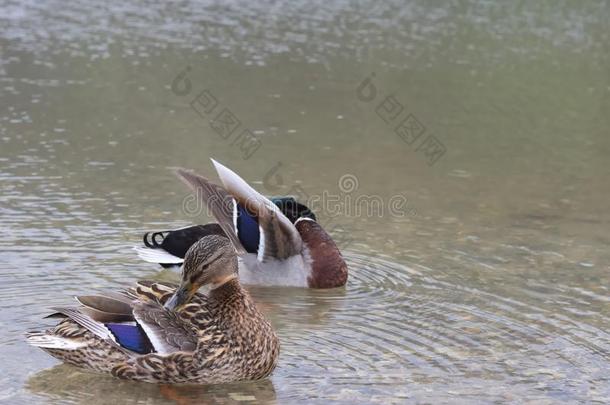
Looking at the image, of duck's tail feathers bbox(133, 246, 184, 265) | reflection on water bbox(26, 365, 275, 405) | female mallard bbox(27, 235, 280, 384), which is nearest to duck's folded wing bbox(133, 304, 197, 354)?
female mallard bbox(27, 235, 280, 384)

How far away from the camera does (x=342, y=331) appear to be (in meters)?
6.59

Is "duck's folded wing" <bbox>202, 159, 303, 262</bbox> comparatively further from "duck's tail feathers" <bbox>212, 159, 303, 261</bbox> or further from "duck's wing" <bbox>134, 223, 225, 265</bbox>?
"duck's wing" <bbox>134, 223, 225, 265</bbox>

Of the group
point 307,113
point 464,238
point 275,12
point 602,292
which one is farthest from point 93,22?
point 602,292

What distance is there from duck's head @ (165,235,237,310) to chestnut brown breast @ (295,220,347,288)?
1.79 metres

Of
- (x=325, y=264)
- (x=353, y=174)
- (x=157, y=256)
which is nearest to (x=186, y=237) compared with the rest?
(x=157, y=256)

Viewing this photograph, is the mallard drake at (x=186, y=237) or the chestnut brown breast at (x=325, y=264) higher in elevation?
the mallard drake at (x=186, y=237)

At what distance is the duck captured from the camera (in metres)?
7.45

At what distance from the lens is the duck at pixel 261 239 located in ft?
24.4

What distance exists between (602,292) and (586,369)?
150cm

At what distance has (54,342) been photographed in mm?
5664

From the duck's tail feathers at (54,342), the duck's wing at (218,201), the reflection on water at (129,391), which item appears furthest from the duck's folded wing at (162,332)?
the duck's wing at (218,201)

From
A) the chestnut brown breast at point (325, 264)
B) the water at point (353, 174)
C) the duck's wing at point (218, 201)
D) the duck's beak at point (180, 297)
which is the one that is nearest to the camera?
the duck's beak at point (180, 297)

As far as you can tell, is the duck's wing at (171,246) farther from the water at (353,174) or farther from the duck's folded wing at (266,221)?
the duck's folded wing at (266,221)

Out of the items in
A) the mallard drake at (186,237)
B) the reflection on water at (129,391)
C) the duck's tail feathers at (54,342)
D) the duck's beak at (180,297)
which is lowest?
the reflection on water at (129,391)
